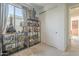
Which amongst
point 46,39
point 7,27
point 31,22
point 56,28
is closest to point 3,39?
point 7,27

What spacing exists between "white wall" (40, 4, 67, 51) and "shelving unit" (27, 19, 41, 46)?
8 cm

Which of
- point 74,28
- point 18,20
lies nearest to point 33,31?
point 18,20

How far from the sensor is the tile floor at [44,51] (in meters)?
1.64

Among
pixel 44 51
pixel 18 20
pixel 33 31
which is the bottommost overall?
pixel 44 51

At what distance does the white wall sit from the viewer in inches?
66.2

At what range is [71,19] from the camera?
170 centimetres

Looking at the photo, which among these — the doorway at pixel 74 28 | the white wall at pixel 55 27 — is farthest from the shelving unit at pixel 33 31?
the doorway at pixel 74 28

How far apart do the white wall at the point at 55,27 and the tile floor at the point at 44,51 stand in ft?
0.27

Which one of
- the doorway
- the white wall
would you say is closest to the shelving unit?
the white wall

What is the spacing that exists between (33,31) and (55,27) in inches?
15.8

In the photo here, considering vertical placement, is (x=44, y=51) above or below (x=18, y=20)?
below

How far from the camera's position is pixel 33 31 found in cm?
172

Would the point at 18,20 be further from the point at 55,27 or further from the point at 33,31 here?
the point at 55,27

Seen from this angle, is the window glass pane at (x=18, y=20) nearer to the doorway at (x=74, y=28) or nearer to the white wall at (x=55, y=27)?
the white wall at (x=55, y=27)
